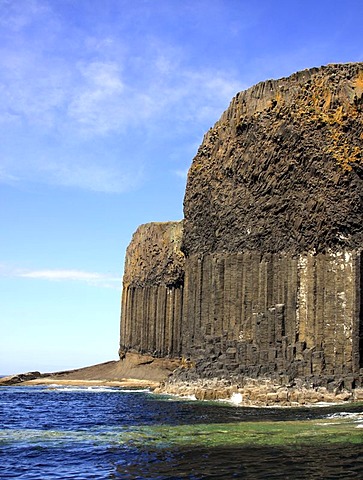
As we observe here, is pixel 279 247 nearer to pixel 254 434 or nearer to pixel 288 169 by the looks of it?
pixel 288 169

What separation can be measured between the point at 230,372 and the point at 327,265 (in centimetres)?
1037

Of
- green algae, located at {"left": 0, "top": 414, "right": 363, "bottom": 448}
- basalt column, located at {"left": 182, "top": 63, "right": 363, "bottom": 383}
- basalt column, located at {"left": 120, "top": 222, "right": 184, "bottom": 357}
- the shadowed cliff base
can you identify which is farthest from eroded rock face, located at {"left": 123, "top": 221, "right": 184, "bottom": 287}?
green algae, located at {"left": 0, "top": 414, "right": 363, "bottom": 448}

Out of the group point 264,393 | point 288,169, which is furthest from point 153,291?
point 264,393

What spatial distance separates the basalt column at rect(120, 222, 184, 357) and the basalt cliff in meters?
14.4

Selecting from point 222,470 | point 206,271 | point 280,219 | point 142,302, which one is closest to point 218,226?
point 206,271

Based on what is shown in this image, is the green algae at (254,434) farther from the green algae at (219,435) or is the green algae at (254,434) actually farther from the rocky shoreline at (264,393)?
the rocky shoreline at (264,393)

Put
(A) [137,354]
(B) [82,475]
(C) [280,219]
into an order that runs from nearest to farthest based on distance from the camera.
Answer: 1. (B) [82,475]
2. (C) [280,219]
3. (A) [137,354]

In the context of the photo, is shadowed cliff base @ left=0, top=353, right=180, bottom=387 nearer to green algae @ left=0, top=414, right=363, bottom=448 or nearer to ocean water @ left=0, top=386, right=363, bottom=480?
ocean water @ left=0, top=386, right=363, bottom=480

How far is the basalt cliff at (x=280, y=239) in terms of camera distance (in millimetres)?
42844

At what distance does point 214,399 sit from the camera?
152 ft

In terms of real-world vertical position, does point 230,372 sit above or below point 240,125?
below

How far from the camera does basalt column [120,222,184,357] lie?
239 feet

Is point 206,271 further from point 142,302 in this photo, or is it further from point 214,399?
point 142,302

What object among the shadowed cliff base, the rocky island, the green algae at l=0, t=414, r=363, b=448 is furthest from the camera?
the shadowed cliff base
